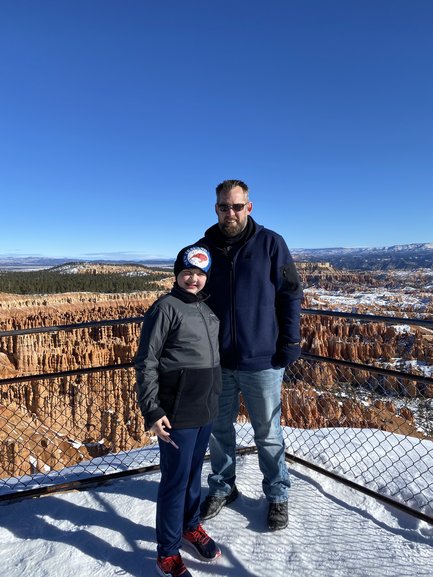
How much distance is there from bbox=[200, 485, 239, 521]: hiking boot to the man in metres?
0.34

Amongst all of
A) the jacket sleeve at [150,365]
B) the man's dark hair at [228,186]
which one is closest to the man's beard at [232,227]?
the man's dark hair at [228,186]

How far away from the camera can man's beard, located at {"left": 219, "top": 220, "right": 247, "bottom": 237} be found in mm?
2494

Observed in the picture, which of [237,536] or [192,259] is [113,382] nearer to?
[237,536]

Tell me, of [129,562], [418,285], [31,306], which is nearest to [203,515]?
[129,562]

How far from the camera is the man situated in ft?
8.21

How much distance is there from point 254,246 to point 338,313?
1134 millimetres

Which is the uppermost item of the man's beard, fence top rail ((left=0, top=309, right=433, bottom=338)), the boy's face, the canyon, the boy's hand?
the man's beard

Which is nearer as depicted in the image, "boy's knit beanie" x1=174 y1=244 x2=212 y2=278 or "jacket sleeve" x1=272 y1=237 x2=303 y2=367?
"boy's knit beanie" x1=174 y1=244 x2=212 y2=278

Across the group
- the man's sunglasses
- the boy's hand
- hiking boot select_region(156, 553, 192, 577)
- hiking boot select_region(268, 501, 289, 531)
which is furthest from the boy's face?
hiking boot select_region(268, 501, 289, 531)

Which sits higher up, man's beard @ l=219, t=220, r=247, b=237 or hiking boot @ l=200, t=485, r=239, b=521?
man's beard @ l=219, t=220, r=247, b=237

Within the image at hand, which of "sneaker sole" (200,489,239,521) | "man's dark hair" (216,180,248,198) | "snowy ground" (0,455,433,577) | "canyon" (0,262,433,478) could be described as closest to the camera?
"snowy ground" (0,455,433,577)

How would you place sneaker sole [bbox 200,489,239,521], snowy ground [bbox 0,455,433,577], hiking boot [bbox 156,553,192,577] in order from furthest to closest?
sneaker sole [bbox 200,489,239,521] < snowy ground [bbox 0,455,433,577] < hiking boot [bbox 156,553,192,577]

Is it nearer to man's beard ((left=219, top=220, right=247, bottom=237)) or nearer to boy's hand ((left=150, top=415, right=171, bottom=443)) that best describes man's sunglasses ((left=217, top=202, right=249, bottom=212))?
man's beard ((left=219, top=220, right=247, bottom=237))

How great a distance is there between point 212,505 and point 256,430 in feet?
1.94
